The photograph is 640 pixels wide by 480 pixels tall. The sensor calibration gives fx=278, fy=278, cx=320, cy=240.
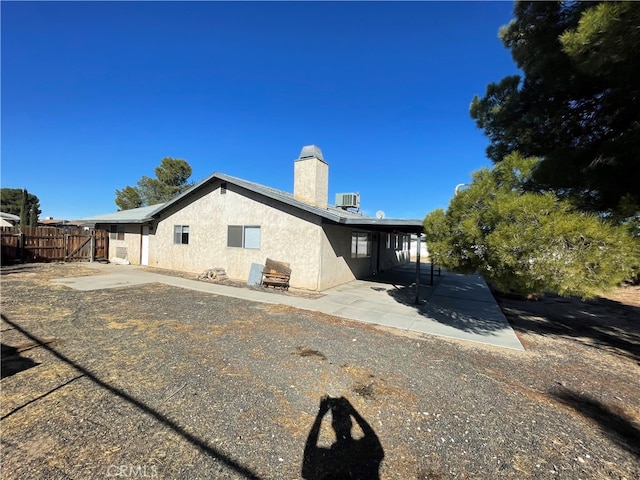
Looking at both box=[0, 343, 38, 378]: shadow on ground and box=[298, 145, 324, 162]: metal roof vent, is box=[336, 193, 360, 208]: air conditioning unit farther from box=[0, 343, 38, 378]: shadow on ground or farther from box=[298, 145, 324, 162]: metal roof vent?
box=[0, 343, 38, 378]: shadow on ground

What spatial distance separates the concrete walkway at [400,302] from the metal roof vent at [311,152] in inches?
214

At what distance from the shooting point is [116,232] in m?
17.0

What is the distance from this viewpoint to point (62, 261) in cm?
1579

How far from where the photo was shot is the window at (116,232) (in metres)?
16.6

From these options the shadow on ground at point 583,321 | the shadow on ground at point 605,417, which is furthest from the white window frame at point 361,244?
the shadow on ground at point 605,417

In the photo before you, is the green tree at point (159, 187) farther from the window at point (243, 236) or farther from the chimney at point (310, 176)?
the chimney at point (310, 176)

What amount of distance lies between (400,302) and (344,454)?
649 cm

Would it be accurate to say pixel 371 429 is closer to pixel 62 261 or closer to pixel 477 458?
pixel 477 458

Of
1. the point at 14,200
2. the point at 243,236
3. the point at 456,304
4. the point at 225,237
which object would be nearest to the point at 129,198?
the point at 14,200

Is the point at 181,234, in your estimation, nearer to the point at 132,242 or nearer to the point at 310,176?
the point at 132,242

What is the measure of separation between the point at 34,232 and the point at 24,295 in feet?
35.8

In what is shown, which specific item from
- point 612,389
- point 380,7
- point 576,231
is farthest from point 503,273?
point 380,7

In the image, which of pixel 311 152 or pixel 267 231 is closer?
pixel 267 231

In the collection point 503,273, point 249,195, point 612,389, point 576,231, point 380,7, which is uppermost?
point 380,7
